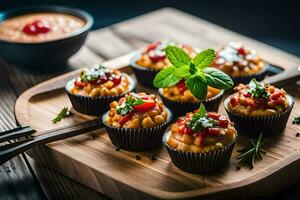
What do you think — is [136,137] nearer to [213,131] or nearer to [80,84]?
[213,131]

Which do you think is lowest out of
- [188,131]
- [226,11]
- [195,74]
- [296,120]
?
[226,11]

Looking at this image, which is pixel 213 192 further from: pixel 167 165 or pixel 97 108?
pixel 97 108


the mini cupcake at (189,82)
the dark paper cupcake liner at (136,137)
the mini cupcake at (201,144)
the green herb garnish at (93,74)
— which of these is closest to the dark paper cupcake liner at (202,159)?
the mini cupcake at (201,144)

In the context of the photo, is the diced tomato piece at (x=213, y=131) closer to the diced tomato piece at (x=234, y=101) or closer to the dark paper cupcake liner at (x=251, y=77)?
the diced tomato piece at (x=234, y=101)

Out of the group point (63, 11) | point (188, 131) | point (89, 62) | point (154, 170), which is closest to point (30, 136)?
point (154, 170)

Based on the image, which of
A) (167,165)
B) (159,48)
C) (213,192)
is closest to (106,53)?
(159,48)

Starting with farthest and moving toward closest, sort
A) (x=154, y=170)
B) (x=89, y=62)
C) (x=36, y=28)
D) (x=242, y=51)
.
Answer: (x=89, y=62)
(x=36, y=28)
(x=242, y=51)
(x=154, y=170)
